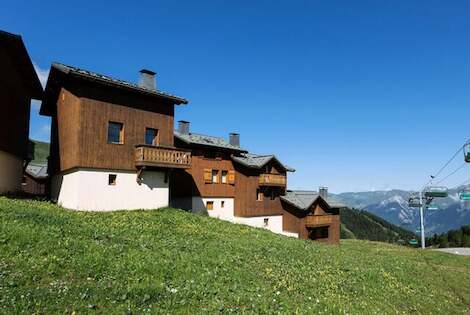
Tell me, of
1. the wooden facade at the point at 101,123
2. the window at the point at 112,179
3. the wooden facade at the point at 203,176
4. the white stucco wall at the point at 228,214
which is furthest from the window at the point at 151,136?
the white stucco wall at the point at 228,214

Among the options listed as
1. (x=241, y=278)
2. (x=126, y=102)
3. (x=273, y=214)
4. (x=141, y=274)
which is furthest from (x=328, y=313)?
(x=273, y=214)

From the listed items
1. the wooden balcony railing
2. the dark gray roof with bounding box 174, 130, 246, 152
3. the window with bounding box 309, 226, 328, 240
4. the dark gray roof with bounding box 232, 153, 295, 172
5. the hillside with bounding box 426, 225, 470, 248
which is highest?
the dark gray roof with bounding box 174, 130, 246, 152

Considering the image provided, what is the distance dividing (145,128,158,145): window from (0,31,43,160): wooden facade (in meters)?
10.1

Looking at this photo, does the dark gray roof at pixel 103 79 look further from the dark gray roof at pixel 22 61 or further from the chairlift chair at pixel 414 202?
the chairlift chair at pixel 414 202

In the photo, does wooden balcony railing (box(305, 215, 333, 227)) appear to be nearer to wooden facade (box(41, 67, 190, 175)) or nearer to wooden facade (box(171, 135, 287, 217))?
wooden facade (box(171, 135, 287, 217))

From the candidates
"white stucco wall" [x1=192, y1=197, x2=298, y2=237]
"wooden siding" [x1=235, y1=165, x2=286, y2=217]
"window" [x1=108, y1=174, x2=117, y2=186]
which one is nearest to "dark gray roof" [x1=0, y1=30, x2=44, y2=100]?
"window" [x1=108, y1=174, x2=117, y2=186]

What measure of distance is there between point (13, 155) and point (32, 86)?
276 inches

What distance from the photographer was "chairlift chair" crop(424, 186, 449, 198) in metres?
71.4

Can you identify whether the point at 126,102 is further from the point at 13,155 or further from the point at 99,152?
the point at 13,155

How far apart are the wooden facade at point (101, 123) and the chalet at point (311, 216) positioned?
23208 millimetres

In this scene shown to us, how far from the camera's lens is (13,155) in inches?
1113

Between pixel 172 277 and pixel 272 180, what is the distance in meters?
35.4

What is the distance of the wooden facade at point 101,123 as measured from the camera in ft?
84.8

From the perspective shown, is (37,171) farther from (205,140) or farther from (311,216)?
(311,216)
